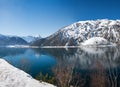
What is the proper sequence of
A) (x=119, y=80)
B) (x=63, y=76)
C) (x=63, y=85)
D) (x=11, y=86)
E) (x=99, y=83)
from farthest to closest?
(x=119, y=80)
(x=99, y=83)
(x=63, y=76)
(x=63, y=85)
(x=11, y=86)

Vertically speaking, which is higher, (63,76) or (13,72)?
(13,72)

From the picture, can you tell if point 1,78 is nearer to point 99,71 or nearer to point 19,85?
point 19,85

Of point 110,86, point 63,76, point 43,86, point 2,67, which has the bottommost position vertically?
point 110,86

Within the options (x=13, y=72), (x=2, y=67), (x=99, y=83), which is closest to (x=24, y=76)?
(x=13, y=72)

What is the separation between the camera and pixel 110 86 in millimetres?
64000

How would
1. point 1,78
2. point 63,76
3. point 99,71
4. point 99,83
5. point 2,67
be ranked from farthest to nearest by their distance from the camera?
point 99,71, point 99,83, point 63,76, point 2,67, point 1,78

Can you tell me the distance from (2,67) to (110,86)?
46.2 metres

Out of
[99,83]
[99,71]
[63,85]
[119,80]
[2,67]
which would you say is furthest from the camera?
[99,71]

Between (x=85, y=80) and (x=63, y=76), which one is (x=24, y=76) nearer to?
(x=63, y=76)

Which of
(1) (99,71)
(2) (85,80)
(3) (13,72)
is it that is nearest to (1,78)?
(3) (13,72)

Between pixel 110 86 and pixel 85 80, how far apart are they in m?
11.4

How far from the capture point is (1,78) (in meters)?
22.7

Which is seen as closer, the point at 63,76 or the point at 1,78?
the point at 1,78

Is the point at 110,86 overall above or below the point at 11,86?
below
